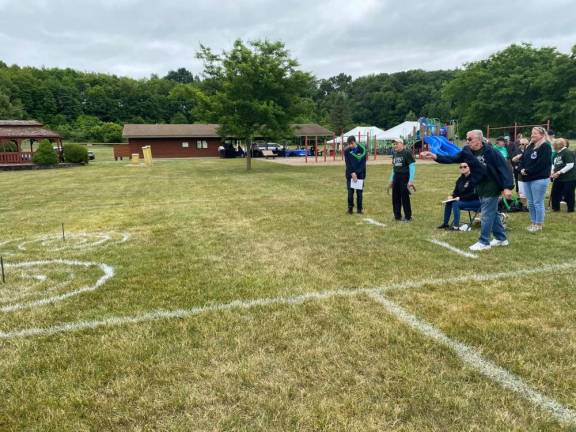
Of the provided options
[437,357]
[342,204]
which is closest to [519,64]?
[342,204]

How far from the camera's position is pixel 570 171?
8.66 meters

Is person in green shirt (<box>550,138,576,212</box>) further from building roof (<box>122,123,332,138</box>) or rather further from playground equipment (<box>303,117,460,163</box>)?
building roof (<box>122,123,332,138</box>)

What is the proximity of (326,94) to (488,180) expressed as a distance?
144 meters

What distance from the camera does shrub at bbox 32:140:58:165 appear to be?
2836 cm

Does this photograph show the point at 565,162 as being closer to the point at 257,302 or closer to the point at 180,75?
the point at 257,302

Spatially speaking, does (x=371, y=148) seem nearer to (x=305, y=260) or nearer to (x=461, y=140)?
(x=461, y=140)

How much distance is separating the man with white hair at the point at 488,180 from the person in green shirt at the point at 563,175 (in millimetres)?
3584

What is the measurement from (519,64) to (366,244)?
181 ft

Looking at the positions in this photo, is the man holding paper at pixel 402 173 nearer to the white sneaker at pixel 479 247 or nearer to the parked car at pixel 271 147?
the white sneaker at pixel 479 247

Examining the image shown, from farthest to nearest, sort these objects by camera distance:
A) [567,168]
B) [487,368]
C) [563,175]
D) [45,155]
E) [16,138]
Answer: [16,138]
[45,155]
[563,175]
[567,168]
[487,368]

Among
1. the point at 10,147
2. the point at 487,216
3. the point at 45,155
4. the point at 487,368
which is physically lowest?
the point at 487,368

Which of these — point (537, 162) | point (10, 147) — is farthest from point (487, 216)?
point (10, 147)

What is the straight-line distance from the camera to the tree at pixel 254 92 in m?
22.8

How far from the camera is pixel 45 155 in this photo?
28.4m
